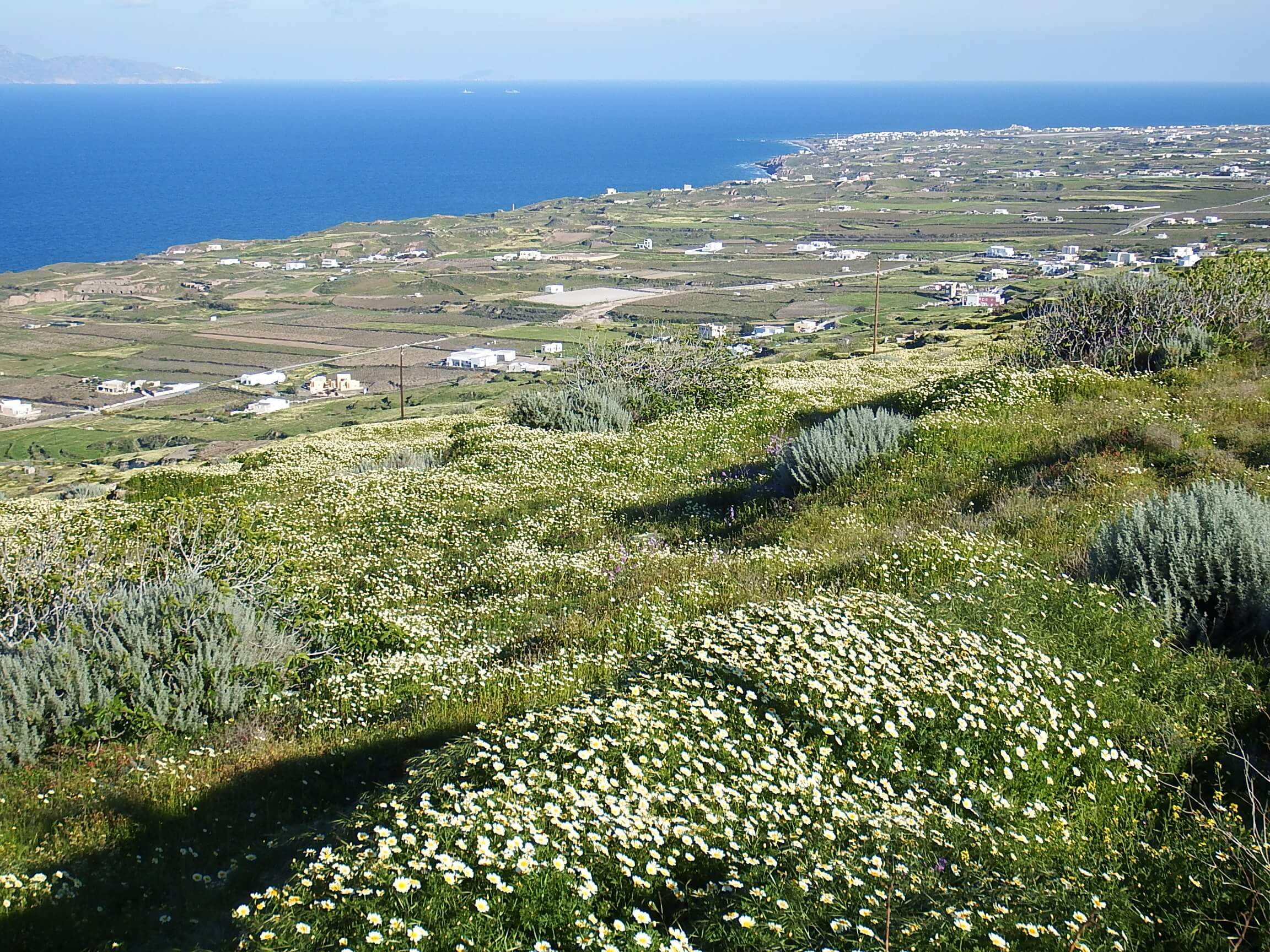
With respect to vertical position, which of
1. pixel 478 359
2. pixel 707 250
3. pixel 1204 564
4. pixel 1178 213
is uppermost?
pixel 1178 213

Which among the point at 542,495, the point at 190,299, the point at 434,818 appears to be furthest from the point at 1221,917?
the point at 190,299

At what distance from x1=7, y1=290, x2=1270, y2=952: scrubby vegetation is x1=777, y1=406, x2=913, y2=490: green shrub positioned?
54 millimetres

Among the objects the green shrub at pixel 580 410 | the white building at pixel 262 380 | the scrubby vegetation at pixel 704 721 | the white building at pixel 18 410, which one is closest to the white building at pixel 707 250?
the white building at pixel 262 380

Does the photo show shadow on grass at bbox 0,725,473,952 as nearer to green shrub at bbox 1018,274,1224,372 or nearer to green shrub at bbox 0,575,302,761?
green shrub at bbox 0,575,302,761

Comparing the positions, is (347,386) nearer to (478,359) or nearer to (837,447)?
(478,359)

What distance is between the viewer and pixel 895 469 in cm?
1263

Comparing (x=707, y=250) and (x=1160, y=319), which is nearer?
(x=1160, y=319)

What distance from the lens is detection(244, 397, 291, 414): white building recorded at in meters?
68.1

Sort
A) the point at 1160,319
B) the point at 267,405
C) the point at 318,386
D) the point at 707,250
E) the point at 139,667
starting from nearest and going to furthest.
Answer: the point at 139,667
the point at 1160,319
the point at 267,405
the point at 318,386
the point at 707,250

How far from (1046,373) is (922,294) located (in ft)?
268

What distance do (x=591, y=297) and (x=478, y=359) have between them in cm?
3179

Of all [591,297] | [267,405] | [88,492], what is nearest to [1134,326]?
[88,492]

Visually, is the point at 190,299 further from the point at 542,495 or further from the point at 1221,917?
the point at 1221,917

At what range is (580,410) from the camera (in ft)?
72.8
